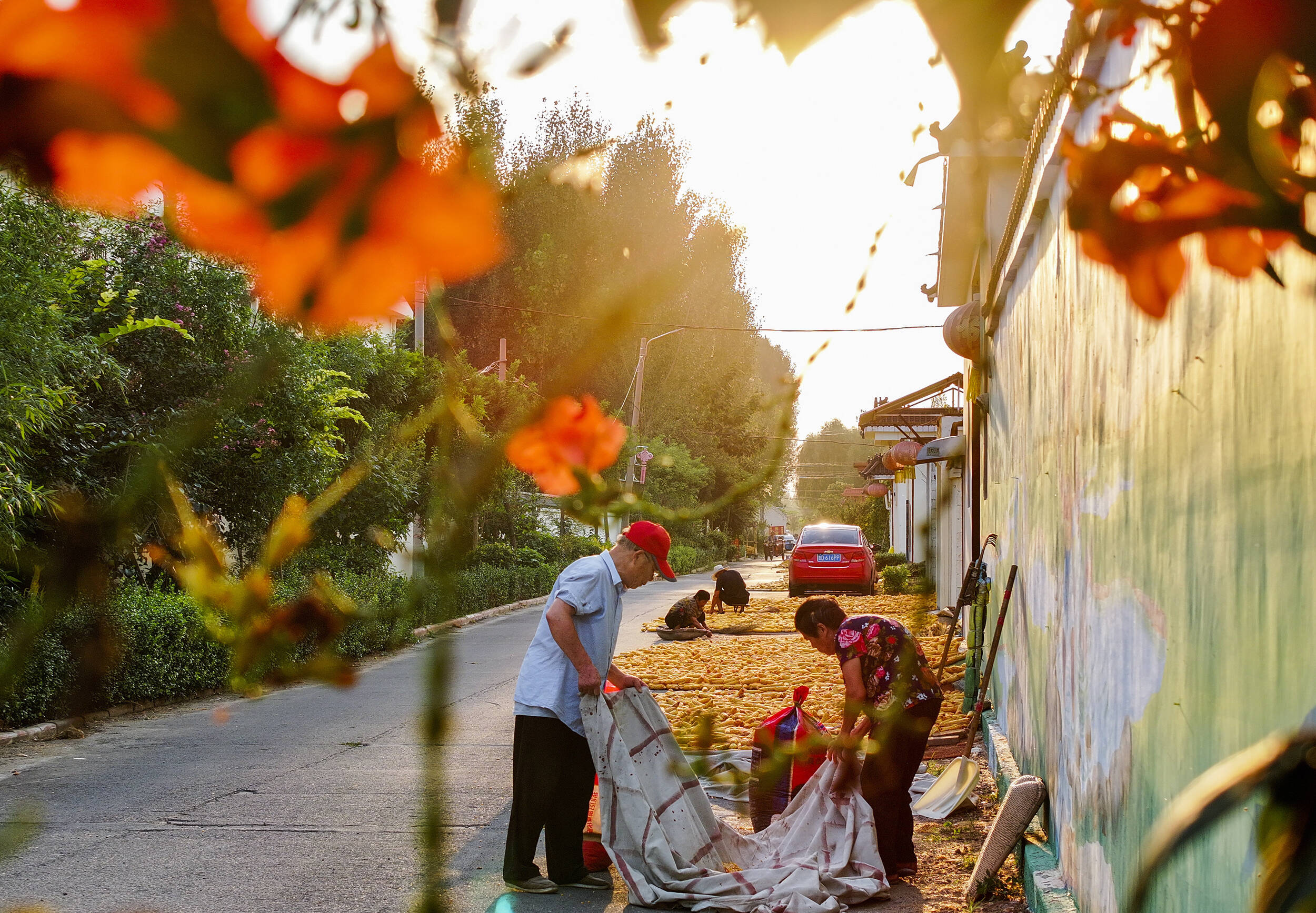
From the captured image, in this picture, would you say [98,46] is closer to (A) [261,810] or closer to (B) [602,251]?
(B) [602,251]

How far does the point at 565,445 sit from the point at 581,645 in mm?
4321

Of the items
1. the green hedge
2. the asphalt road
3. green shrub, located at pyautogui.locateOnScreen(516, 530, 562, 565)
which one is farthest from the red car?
the asphalt road

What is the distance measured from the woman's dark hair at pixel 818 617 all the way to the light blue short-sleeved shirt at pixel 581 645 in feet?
3.61

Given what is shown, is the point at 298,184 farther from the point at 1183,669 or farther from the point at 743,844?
the point at 743,844

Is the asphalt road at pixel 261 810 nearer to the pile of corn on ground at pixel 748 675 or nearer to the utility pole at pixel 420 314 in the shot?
the pile of corn on ground at pixel 748 675

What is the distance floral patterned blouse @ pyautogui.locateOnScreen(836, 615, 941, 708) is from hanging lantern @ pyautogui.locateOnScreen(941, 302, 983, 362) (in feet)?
11.3

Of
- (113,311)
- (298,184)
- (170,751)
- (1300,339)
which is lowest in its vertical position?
(170,751)

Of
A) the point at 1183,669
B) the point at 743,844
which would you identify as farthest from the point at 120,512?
the point at 743,844

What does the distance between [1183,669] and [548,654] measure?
312cm

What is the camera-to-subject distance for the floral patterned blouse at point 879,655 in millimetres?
5344

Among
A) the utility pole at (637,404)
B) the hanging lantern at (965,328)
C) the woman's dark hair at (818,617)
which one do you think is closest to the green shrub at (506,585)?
the hanging lantern at (965,328)

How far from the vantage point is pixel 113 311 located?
9.58m

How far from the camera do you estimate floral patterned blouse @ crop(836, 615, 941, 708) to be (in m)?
5.34

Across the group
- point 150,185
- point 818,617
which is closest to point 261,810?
point 818,617
